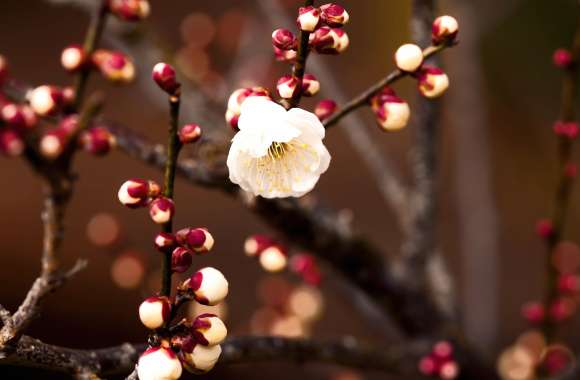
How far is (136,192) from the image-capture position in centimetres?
65

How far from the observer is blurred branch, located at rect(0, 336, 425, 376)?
2.12 ft

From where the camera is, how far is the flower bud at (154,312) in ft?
2.01

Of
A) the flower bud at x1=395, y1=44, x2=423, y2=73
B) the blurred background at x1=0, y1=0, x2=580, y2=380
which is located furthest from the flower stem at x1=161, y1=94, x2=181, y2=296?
the blurred background at x1=0, y1=0, x2=580, y2=380

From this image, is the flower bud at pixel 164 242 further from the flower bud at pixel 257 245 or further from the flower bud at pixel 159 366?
the flower bud at pixel 257 245

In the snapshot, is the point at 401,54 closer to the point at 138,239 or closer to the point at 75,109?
the point at 75,109

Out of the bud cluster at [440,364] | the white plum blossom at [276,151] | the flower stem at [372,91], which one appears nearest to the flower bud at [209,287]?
the white plum blossom at [276,151]

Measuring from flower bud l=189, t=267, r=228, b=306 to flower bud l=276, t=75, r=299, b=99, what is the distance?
19cm

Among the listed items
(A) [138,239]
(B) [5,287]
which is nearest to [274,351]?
(B) [5,287]

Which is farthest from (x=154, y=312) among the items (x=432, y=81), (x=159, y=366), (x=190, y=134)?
(x=432, y=81)

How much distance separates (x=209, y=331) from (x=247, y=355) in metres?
0.22

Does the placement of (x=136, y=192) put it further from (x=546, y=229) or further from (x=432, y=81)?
(x=546, y=229)

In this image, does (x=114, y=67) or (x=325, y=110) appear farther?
(x=114, y=67)

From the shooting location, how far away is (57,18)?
4570 mm

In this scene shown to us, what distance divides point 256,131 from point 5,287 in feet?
7.37
